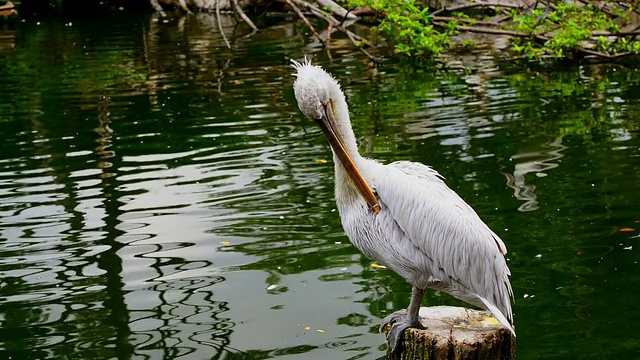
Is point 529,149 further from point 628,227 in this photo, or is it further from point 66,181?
point 66,181

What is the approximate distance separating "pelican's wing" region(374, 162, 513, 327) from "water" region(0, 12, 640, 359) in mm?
1055

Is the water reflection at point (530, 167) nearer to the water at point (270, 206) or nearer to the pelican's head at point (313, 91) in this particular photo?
the water at point (270, 206)

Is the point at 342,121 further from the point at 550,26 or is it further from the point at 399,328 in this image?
the point at 550,26

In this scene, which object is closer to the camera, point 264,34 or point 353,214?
point 353,214

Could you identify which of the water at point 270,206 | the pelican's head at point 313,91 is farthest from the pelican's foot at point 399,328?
the water at point 270,206

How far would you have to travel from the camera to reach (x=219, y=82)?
1188 centimetres

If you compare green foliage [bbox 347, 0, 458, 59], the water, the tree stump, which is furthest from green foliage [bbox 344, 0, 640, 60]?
the tree stump

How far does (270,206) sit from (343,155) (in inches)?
129

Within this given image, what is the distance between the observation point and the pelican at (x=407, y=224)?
3.50m

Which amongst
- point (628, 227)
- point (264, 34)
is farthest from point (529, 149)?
point (264, 34)

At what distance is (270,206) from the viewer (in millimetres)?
6742

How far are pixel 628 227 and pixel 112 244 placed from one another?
11.2 feet

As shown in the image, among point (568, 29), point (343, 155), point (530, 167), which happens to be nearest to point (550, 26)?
point (568, 29)

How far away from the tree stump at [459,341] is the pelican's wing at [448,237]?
0.09 meters
